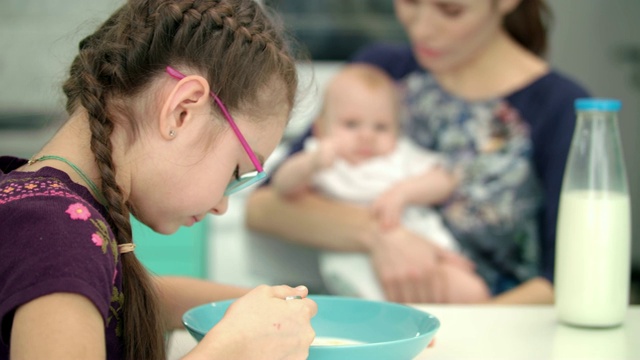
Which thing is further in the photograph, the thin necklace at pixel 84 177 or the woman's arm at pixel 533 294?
the woman's arm at pixel 533 294

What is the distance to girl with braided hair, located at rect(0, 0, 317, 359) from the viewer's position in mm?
723

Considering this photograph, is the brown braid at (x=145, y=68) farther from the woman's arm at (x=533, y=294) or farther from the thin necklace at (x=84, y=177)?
the woman's arm at (x=533, y=294)

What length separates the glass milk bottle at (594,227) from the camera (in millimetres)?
1100

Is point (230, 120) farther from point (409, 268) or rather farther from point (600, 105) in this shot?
point (409, 268)

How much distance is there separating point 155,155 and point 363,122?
45.2 inches

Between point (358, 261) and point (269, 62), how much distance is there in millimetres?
1030

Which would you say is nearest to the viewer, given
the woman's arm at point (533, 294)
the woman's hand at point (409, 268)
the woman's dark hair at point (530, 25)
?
the woman's arm at point (533, 294)

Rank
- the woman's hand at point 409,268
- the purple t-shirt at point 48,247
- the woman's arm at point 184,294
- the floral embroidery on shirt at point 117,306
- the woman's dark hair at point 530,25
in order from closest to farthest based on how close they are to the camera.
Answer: the purple t-shirt at point 48,247 < the floral embroidery on shirt at point 117,306 < the woman's arm at point 184,294 < the woman's hand at point 409,268 < the woman's dark hair at point 530,25

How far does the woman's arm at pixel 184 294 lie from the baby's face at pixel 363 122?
91 centimetres

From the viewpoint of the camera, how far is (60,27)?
9.03 feet

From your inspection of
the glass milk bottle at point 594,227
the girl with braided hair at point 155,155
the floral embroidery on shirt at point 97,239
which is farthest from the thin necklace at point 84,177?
the glass milk bottle at point 594,227

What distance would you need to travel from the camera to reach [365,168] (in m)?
1.95

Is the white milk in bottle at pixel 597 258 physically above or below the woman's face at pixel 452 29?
below

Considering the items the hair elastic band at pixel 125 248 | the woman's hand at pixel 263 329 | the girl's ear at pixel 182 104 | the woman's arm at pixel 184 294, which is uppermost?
the girl's ear at pixel 182 104
